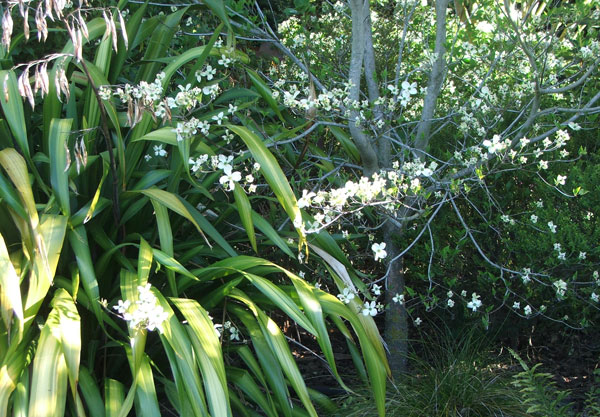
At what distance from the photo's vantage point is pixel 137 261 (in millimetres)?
2570

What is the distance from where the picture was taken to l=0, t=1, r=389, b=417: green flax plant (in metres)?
1.97

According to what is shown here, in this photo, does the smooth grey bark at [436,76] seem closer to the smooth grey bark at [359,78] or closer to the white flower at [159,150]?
the smooth grey bark at [359,78]

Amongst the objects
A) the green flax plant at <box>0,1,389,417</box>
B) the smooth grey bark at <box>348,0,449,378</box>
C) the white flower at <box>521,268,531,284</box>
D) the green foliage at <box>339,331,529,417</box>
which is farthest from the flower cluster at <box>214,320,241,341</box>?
the white flower at <box>521,268,531,284</box>

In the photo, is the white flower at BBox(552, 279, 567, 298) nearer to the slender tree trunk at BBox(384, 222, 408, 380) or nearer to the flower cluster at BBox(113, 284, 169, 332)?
the slender tree trunk at BBox(384, 222, 408, 380)

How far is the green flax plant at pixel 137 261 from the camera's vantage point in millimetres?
1974

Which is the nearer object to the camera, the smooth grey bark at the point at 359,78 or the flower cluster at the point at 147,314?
the flower cluster at the point at 147,314

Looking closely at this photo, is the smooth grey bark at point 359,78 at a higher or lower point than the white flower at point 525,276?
higher

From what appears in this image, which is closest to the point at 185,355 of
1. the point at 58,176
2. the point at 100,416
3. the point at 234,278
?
the point at 100,416

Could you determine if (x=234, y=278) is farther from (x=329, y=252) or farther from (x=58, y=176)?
(x=58, y=176)

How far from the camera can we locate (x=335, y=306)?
233 centimetres

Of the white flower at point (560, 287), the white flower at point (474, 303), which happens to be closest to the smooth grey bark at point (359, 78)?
the white flower at point (474, 303)

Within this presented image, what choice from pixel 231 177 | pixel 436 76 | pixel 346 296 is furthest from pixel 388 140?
pixel 231 177

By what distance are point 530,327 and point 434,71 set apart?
139 cm

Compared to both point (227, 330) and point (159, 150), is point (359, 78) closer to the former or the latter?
point (159, 150)
